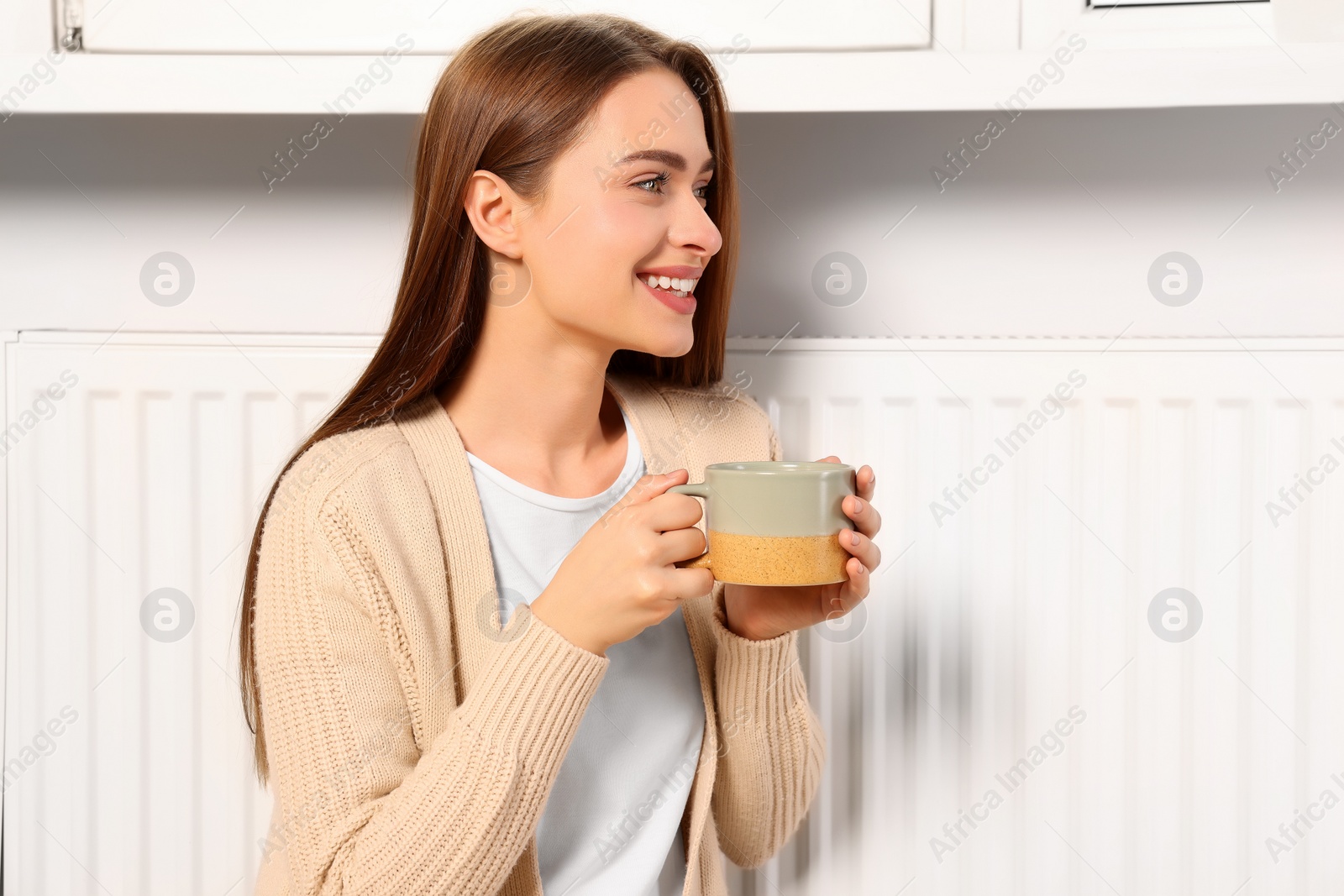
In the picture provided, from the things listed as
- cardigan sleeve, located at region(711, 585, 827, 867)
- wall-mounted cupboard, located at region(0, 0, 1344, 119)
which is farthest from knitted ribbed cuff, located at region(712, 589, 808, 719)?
wall-mounted cupboard, located at region(0, 0, 1344, 119)

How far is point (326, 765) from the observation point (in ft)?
2.28

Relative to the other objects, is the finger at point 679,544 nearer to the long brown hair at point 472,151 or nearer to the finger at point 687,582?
the finger at point 687,582

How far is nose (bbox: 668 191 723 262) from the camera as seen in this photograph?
808mm

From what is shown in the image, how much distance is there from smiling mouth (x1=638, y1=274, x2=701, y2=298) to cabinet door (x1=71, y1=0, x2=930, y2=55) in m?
0.28

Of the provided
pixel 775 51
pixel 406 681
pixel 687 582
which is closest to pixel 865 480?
pixel 687 582

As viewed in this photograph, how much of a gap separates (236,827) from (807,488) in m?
0.79

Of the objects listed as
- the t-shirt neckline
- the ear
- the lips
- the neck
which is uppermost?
the ear

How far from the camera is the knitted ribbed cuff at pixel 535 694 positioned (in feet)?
2.26

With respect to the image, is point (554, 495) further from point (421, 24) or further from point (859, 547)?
point (421, 24)

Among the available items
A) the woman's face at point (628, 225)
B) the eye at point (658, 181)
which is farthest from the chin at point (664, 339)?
the eye at point (658, 181)

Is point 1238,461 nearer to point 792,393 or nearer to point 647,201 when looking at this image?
point 792,393

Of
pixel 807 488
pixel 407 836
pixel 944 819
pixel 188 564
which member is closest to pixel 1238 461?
pixel 944 819

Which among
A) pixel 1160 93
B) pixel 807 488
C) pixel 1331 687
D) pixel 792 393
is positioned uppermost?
pixel 1160 93

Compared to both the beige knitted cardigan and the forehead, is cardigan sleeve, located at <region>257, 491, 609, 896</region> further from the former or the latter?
the forehead
